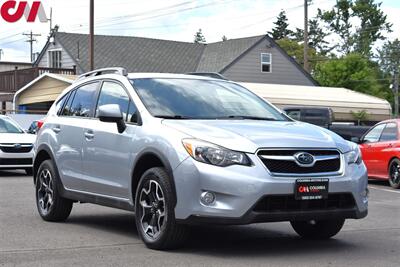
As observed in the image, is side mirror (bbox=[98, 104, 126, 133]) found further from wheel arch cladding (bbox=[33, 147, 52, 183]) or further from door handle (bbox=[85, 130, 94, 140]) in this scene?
wheel arch cladding (bbox=[33, 147, 52, 183])

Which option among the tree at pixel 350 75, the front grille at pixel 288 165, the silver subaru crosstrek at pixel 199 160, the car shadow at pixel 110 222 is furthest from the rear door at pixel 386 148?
the tree at pixel 350 75

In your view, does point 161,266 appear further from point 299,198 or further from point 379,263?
point 379,263

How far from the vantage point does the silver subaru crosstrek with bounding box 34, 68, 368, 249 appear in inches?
246

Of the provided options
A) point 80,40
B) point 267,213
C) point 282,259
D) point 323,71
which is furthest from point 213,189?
point 323,71

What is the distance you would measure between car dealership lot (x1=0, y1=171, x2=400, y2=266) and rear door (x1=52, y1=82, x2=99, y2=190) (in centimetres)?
61

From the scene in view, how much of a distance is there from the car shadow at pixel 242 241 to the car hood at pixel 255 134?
1.07m

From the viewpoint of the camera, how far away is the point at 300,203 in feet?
21.0

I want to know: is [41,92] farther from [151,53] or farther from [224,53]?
[224,53]

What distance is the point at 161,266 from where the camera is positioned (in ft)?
20.0

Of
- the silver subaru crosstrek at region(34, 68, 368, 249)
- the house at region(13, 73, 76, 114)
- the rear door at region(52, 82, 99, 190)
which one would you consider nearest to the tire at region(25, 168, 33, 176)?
the rear door at region(52, 82, 99, 190)

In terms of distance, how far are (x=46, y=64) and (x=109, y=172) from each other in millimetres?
38609

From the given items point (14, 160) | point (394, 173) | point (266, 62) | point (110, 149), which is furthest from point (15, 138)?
point (266, 62)

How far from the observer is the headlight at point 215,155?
6234 mm

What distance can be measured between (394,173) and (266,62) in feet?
94.9
